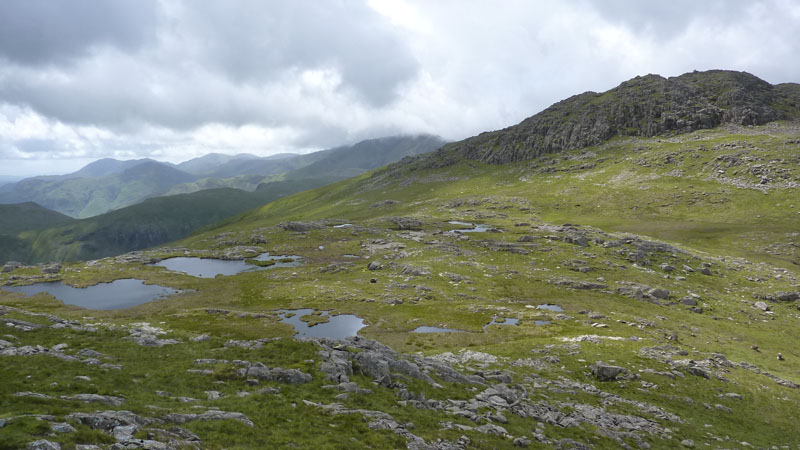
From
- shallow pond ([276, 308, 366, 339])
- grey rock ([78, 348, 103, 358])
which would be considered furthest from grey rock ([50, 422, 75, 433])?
shallow pond ([276, 308, 366, 339])

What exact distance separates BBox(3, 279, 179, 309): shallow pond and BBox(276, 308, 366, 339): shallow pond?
44.4 metres

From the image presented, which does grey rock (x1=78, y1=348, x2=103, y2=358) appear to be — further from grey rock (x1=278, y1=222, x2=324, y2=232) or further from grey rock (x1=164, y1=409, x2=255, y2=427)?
grey rock (x1=278, y1=222, x2=324, y2=232)

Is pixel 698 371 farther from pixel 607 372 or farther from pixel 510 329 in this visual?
pixel 510 329

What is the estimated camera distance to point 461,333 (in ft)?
214

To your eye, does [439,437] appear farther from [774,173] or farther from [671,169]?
[671,169]

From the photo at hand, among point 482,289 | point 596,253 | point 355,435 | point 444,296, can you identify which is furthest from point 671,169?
point 355,435

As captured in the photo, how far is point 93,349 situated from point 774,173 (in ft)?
673

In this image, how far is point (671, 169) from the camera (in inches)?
6604

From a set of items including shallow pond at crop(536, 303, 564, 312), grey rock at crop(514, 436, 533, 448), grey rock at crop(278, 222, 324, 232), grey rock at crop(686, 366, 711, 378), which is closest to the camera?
grey rock at crop(514, 436, 533, 448)

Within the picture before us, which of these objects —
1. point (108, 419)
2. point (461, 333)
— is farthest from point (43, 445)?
point (461, 333)

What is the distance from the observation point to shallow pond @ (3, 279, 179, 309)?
90375 millimetres

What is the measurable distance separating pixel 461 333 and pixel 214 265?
357 ft

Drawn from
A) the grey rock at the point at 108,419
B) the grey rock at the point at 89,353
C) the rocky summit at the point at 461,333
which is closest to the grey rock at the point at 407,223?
the rocky summit at the point at 461,333

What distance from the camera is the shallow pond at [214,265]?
4892 inches
